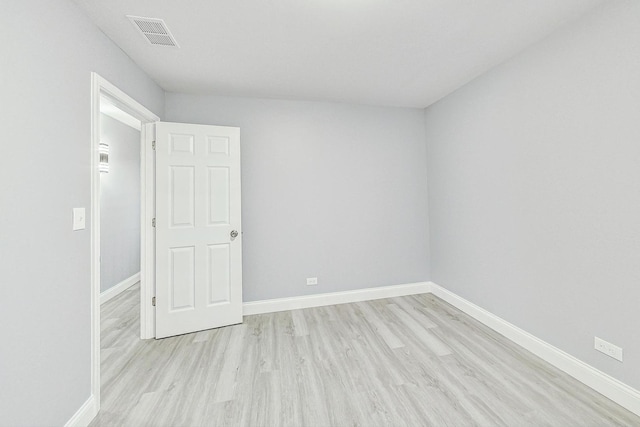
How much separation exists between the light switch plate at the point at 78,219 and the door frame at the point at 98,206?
0.08 meters

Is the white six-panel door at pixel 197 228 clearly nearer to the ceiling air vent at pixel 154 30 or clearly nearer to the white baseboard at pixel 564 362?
the ceiling air vent at pixel 154 30

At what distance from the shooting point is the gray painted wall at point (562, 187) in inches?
64.7

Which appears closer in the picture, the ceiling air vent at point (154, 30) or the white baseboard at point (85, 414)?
the white baseboard at point (85, 414)

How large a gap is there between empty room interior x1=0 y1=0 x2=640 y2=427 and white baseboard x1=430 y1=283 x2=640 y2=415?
0.6 inches

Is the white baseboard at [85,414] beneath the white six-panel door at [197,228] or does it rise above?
beneath

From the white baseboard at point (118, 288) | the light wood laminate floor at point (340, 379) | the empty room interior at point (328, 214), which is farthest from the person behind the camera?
the white baseboard at point (118, 288)

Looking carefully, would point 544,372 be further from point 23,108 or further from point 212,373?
point 23,108

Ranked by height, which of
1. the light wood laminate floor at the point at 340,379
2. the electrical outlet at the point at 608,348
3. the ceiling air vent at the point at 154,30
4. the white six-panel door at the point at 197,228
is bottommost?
the light wood laminate floor at the point at 340,379

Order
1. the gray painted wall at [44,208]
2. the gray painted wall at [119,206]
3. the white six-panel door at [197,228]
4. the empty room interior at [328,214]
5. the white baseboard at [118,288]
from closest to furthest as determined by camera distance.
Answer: the gray painted wall at [44,208], the empty room interior at [328,214], the white six-panel door at [197,228], the white baseboard at [118,288], the gray painted wall at [119,206]

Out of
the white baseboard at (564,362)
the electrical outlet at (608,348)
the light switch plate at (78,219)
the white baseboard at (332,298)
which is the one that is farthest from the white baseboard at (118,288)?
the electrical outlet at (608,348)

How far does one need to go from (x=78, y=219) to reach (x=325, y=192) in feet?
7.69

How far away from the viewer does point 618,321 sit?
169cm

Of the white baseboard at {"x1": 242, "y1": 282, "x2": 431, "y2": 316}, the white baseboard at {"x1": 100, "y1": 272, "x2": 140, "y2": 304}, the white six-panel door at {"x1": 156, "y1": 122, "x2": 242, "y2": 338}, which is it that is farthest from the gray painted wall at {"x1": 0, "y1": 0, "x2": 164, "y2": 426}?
the white baseboard at {"x1": 100, "y1": 272, "x2": 140, "y2": 304}

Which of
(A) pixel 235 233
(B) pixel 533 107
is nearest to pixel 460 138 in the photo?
(B) pixel 533 107
